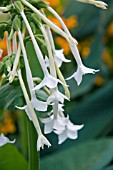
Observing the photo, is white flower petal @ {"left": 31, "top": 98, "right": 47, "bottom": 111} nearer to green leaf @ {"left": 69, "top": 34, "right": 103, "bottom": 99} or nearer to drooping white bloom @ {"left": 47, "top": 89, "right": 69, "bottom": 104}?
drooping white bloom @ {"left": 47, "top": 89, "right": 69, "bottom": 104}

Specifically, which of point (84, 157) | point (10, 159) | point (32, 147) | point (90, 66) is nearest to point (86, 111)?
point (90, 66)

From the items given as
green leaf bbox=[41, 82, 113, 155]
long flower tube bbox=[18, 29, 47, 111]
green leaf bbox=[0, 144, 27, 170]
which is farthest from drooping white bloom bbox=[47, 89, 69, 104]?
green leaf bbox=[41, 82, 113, 155]

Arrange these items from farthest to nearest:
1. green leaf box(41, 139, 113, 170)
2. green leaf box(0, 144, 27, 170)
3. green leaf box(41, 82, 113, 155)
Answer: green leaf box(41, 82, 113, 155) → green leaf box(41, 139, 113, 170) → green leaf box(0, 144, 27, 170)

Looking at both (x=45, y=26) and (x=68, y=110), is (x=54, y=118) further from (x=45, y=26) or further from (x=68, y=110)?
(x=68, y=110)

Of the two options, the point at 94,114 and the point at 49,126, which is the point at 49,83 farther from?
the point at 94,114

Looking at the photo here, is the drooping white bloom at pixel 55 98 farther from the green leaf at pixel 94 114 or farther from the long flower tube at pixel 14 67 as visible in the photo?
the green leaf at pixel 94 114

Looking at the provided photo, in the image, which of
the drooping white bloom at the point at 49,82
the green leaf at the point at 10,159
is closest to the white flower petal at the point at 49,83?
the drooping white bloom at the point at 49,82
